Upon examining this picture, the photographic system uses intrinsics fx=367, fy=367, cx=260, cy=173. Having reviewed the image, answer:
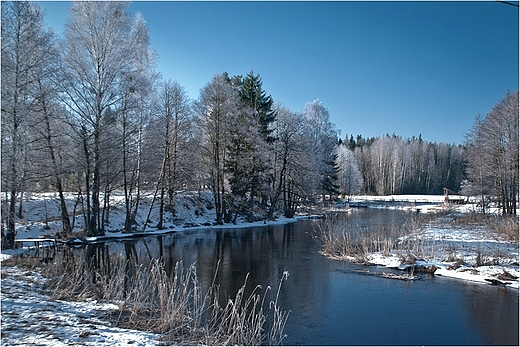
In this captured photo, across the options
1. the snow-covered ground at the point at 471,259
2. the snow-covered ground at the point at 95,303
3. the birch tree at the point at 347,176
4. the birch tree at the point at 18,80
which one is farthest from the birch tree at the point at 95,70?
the birch tree at the point at 347,176

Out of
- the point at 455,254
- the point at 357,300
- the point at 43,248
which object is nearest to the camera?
the point at 357,300

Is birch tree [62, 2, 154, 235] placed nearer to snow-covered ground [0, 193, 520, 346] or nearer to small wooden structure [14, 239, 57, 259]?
small wooden structure [14, 239, 57, 259]

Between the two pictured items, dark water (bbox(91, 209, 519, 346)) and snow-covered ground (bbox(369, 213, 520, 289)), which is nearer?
dark water (bbox(91, 209, 519, 346))

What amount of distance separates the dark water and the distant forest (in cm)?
502

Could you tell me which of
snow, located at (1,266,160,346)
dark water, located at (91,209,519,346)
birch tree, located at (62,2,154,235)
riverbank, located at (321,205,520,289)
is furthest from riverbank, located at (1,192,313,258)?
riverbank, located at (321,205,520,289)

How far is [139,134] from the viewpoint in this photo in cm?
2105

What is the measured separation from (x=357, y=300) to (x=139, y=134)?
1587cm

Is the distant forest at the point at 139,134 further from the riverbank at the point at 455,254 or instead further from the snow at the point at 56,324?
the riverbank at the point at 455,254

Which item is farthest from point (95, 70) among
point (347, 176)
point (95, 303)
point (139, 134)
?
point (347, 176)

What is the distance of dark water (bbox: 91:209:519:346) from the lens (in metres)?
7.36

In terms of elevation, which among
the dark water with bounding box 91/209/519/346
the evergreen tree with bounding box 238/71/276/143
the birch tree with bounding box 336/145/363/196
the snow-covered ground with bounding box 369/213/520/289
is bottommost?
the dark water with bounding box 91/209/519/346

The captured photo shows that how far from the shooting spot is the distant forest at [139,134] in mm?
12367

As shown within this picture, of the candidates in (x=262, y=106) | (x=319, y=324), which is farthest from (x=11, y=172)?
(x=262, y=106)

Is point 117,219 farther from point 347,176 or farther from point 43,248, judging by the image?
point 347,176
